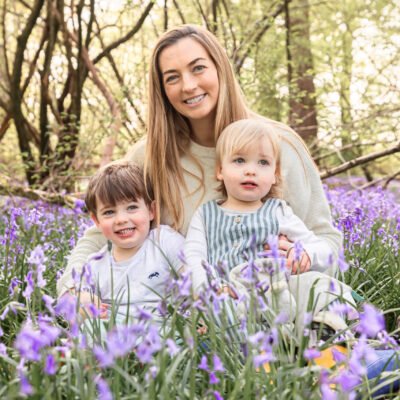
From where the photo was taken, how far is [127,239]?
2764 mm

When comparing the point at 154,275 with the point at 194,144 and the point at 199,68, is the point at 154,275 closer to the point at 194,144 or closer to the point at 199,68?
the point at 194,144

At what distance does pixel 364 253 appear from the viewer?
138 inches

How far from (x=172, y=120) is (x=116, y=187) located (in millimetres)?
664

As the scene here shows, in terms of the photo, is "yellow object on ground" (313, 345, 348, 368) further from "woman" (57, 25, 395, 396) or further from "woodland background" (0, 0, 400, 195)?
"woodland background" (0, 0, 400, 195)

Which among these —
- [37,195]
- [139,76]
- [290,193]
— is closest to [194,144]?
[290,193]

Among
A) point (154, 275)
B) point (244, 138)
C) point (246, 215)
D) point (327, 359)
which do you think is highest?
point (244, 138)

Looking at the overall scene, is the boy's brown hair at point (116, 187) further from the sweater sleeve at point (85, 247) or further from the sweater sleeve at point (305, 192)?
the sweater sleeve at point (305, 192)

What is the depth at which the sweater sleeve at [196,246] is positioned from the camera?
8.32 feet

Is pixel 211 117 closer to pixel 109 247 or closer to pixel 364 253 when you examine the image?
pixel 109 247

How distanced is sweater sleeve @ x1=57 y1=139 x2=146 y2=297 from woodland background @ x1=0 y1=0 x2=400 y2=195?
2793 millimetres

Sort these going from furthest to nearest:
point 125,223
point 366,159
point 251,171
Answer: point 366,159 → point 125,223 → point 251,171

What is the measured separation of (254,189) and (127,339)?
4.91 ft

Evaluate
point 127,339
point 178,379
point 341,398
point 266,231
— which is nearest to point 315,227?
point 266,231

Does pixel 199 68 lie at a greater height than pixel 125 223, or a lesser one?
greater
